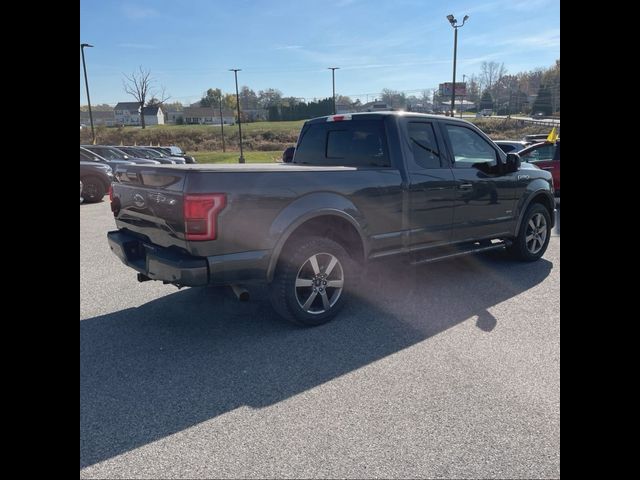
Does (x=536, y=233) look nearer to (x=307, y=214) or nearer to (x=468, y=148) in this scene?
(x=468, y=148)

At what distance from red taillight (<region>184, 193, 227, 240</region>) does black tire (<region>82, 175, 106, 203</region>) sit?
1138 centimetres

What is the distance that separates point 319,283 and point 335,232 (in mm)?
525

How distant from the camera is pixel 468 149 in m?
5.49

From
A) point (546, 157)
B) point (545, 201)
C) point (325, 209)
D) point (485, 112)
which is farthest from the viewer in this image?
point (485, 112)

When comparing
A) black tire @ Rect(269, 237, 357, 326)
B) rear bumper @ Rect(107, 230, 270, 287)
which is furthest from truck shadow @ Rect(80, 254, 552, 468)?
rear bumper @ Rect(107, 230, 270, 287)

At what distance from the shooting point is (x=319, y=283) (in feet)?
13.6

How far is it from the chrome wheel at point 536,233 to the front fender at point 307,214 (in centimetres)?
314

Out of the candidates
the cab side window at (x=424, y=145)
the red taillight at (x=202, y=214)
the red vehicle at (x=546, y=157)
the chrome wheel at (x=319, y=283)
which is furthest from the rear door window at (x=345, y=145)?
the red vehicle at (x=546, y=157)

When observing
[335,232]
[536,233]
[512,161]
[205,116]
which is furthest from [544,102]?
[205,116]

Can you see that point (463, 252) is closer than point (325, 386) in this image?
No

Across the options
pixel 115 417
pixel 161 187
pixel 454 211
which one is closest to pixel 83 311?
pixel 161 187

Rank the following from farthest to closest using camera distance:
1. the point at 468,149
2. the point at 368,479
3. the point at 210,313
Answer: the point at 468,149 → the point at 210,313 → the point at 368,479
